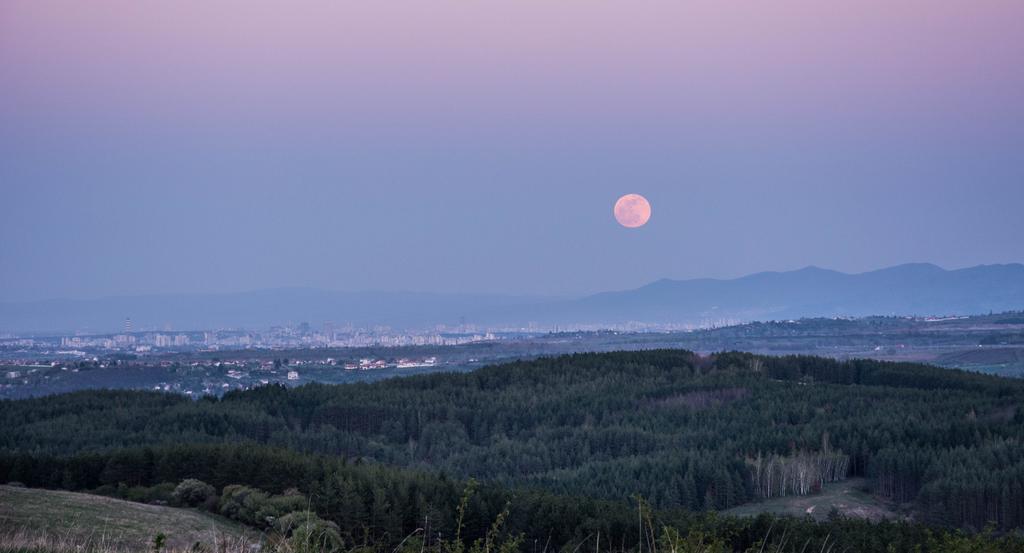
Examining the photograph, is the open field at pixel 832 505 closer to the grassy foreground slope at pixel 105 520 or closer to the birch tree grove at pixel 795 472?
the birch tree grove at pixel 795 472

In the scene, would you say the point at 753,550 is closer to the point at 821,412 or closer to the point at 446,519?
the point at 446,519

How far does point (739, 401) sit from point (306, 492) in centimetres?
7468

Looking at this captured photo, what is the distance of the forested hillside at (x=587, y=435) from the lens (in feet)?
163

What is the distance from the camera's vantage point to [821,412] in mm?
101375

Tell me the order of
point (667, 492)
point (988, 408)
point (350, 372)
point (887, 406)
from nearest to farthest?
1. point (667, 492)
2. point (988, 408)
3. point (887, 406)
4. point (350, 372)

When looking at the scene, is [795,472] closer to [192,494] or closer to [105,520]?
[192,494]

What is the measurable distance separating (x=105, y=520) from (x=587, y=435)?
76.3 m

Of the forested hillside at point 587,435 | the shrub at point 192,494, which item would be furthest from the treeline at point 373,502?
the forested hillside at point 587,435

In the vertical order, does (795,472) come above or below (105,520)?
below

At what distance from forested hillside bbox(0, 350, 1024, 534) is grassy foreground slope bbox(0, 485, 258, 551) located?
775 centimetres

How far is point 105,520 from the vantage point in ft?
103

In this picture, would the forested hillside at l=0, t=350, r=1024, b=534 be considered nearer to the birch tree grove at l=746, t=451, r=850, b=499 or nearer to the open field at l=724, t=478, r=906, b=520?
the birch tree grove at l=746, t=451, r=850, b=499

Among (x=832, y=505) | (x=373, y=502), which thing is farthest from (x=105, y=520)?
(x=832, y=505)

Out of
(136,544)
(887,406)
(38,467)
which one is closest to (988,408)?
(887,406)
